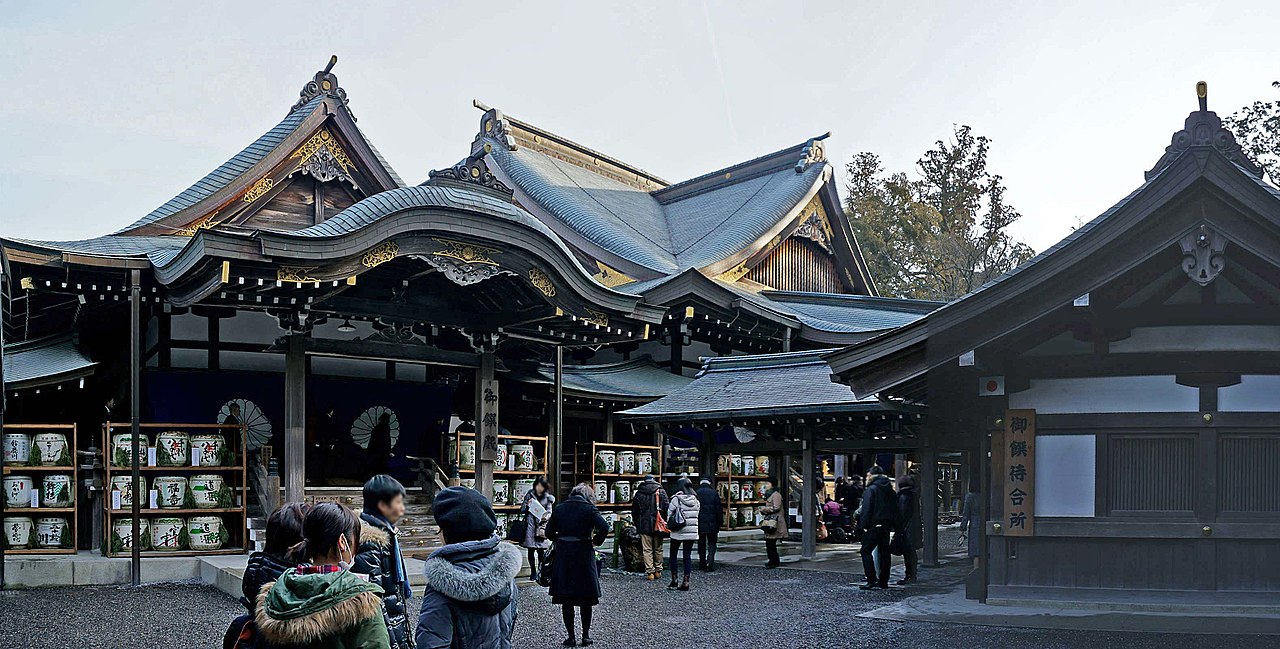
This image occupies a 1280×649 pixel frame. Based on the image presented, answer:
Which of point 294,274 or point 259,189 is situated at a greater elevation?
point 259,189

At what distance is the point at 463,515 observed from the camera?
460 cm

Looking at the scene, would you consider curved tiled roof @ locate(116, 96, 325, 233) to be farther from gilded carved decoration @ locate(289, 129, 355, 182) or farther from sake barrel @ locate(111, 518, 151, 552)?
sake barrel @ locate(111, 518, 151, 552)

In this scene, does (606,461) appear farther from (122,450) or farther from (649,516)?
(122,450)

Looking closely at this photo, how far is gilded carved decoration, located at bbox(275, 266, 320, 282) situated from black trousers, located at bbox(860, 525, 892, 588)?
7.03 m

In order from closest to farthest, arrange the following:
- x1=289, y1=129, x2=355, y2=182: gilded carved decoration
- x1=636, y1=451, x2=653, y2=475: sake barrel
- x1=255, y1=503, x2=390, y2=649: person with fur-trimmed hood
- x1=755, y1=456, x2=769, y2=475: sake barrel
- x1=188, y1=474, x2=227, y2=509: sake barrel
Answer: x1=255, y1=503, x2=390, y2=649: person with fur-trimmed hood, x1=188, y1=474, x2=227, y2=509: sake barrel, x1=289, y1=129, x2=355, y2=182: gilded carved decoration, x1=636, y1=451, x2=653, y2=475: sake barrel, x1=755, y1=456, x2=769, y2=475: sake barrel

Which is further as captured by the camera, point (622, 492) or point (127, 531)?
point (622, 492)

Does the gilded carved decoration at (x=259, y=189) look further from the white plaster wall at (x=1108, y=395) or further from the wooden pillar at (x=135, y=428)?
the white plaster wall at (x=1108, y=395)

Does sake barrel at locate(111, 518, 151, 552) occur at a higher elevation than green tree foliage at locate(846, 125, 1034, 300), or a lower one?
lower

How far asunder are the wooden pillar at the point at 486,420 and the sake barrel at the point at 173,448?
12.5 feet

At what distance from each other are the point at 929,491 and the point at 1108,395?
16.4ft

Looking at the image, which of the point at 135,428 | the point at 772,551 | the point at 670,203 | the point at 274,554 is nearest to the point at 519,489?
the point at 772,551

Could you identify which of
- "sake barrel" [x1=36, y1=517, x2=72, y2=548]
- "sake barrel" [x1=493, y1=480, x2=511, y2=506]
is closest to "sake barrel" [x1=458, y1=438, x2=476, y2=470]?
"sake barrel" [x1=493, y1=480, x2=511, y2=506]

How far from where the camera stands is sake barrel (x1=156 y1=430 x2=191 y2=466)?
1350cm

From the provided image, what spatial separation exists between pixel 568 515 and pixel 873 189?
35490 millimetres
